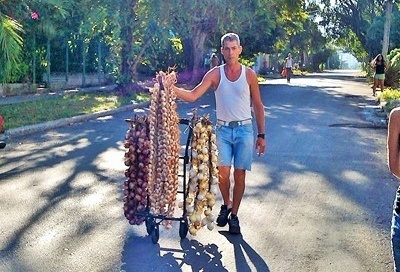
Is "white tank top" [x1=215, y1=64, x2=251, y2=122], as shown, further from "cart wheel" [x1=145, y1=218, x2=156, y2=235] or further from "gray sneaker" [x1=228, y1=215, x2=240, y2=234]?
"cart wheel" [x1=145, y1=218, x2=156, y2=235]

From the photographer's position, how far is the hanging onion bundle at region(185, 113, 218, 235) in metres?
4.96

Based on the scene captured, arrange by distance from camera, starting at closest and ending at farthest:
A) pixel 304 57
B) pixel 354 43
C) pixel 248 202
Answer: pixel 248 202
pixel 354 43
pixel 304 57

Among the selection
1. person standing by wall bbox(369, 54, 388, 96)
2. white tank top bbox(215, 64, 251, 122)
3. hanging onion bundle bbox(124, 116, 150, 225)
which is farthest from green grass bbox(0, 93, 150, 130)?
person standing by wall bbox(369, 54, 388, 96)

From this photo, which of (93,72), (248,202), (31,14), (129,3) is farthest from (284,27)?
(248,202)

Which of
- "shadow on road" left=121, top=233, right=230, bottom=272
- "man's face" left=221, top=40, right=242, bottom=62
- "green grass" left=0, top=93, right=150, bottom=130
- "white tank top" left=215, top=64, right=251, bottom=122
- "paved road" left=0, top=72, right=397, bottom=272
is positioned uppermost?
"man's face" left=221, top=40, right=242, bottom=62

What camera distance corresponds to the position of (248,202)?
645 cm

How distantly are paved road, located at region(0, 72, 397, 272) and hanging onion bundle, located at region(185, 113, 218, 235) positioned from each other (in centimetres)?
24

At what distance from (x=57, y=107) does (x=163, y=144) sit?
11.8 metres

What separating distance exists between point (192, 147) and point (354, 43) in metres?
59.0

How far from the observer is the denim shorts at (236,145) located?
5344 millimetres

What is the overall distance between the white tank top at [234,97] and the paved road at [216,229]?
3.66 feet

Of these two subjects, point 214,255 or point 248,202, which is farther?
point 248,202

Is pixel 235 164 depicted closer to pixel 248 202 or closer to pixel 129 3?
pixel 248 202

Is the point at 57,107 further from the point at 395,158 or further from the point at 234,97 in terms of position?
the point at 395,158
